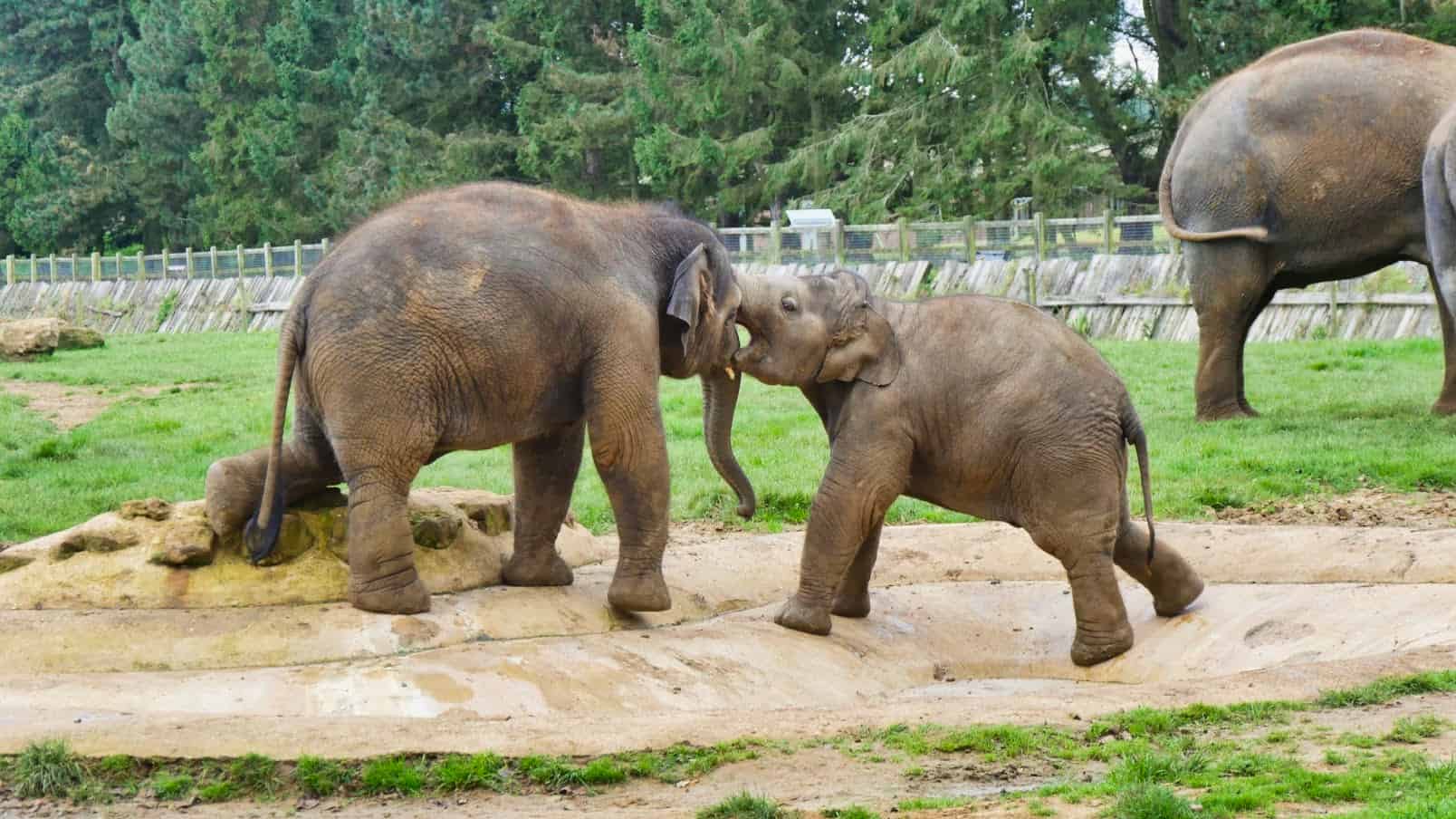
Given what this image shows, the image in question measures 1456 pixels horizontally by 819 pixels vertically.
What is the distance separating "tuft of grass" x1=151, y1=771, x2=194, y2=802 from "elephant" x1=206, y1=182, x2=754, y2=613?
2130mm

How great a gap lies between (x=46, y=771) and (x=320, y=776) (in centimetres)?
89

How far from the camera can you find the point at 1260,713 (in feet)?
22.0

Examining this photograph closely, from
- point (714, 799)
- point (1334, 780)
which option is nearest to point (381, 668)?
point (714, 799)

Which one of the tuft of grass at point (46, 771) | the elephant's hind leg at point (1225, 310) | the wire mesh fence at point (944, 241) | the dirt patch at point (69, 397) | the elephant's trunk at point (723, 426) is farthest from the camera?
the wire mesh fence at point (944, 241)

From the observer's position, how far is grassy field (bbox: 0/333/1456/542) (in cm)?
1198

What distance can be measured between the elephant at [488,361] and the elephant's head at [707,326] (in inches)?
0.4

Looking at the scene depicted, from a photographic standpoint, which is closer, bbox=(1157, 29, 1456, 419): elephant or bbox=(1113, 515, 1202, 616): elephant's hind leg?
bbox=(1113, 515, 1202, 616): elephant's hind leg

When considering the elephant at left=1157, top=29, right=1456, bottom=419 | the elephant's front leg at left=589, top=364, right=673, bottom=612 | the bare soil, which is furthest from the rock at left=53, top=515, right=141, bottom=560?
the elephant at left=1157, top=29, right=1456, bottom=419

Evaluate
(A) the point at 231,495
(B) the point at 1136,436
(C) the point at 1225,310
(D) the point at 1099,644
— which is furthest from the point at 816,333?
(C) the point at 1225,310

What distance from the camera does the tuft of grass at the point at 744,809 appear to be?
554cm

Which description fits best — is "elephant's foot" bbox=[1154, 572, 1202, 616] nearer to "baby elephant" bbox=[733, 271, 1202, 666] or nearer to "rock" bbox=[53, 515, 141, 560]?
"baby elephant" bbox=[733, 271, 1202, 666]

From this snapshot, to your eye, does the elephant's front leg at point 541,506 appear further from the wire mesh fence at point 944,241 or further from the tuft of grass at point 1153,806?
the wire mesh fence at point 944,241

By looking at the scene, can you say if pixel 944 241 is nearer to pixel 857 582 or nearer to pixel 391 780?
pixel 857 582

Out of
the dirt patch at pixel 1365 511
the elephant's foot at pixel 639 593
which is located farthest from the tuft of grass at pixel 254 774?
the dirt patch at pixel 1365 511
